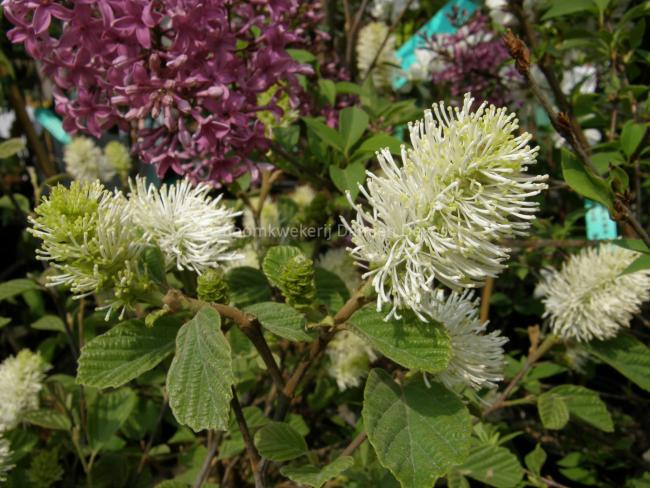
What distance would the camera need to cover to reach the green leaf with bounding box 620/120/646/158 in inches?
38.8

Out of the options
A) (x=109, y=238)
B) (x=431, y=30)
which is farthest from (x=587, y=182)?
(x=431, y=30)

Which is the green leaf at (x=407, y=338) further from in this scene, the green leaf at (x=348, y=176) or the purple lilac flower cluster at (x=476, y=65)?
the purple lilac flower cluster at (x=476, y=65)

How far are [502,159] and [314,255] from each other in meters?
0.93

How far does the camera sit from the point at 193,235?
81 cm

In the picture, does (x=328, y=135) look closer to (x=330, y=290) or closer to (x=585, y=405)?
(x=330, y=290)

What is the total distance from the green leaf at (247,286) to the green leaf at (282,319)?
0.29 metres

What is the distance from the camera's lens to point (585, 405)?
110 cm

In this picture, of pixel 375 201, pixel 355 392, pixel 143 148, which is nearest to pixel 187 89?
pixel 143 148

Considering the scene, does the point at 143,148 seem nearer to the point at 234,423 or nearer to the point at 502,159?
the point at 234,423

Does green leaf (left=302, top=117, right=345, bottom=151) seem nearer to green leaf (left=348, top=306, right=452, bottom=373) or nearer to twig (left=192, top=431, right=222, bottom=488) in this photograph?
green leaf (left=348, top=306, right=452, bottom=373)

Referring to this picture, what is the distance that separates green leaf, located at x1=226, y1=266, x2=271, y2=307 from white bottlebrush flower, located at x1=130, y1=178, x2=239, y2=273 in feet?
0.54

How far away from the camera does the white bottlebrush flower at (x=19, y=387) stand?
1.19 metres

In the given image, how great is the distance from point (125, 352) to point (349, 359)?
0.65 m

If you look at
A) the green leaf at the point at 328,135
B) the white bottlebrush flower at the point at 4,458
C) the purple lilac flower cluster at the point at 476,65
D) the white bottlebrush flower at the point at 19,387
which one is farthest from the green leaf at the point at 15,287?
the purple lilac flower cluster at the point at 476,65
